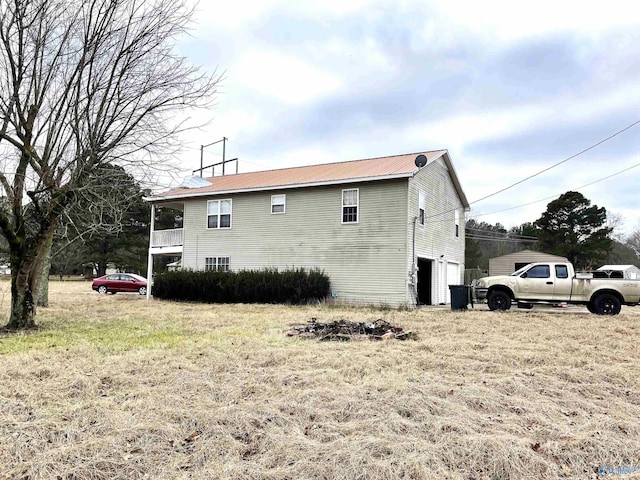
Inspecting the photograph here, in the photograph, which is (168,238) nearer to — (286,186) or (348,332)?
(286,186)

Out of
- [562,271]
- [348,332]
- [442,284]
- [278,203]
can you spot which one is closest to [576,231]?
[442,284]

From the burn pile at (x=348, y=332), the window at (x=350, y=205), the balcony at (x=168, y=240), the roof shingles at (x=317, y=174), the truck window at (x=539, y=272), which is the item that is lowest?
the burn pile at (x=348, y=332)

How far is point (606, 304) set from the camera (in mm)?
13672

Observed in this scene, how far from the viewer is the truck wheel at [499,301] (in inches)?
578

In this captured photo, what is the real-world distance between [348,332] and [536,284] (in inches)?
→ 335

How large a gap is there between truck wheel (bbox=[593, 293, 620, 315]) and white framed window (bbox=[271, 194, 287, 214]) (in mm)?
11458

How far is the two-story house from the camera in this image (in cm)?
1627

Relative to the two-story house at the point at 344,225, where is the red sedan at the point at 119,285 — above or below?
below

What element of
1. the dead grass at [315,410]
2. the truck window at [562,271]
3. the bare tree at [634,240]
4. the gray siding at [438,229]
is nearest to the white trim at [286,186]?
the gray siding at [438,229]

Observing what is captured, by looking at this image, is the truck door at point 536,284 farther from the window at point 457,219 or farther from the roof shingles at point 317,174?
the window at point 457,219

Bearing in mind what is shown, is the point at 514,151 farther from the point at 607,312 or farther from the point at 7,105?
the point at 7,105

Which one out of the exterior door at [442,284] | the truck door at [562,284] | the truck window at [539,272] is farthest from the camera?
the exterior door at [442,284]

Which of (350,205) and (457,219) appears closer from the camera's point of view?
(350,205)

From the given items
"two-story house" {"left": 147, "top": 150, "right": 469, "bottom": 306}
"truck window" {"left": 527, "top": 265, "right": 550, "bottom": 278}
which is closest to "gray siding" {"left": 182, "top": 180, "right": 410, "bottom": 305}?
"two-story house" {"left": 147, "top": 150, "right": 469, "bottom": 306}
